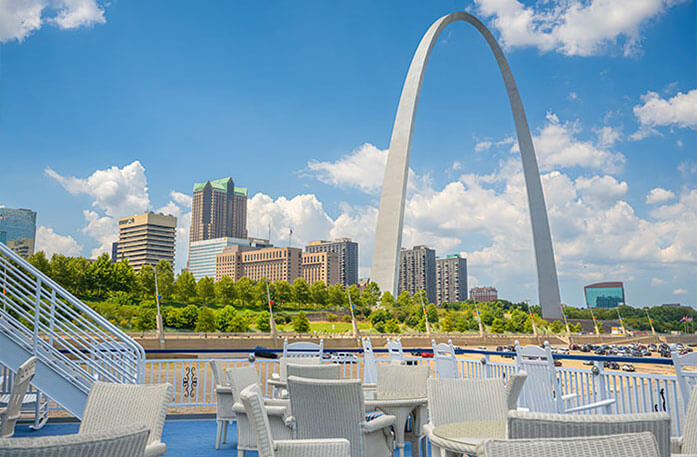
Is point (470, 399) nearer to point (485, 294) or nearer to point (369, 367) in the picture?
point (369, 367)

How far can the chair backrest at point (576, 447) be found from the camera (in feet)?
4.55

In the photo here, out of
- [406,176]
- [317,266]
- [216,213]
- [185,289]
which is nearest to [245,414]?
[406,176]

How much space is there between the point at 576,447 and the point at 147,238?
10992cm

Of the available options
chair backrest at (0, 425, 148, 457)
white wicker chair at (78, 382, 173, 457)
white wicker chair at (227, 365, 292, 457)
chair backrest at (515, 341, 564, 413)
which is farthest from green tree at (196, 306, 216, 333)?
chair backrest at (0, 425, 148, 457)

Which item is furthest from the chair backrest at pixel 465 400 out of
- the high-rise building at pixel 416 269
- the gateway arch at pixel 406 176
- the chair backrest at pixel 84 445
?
the high-rise building at pixel 416 269

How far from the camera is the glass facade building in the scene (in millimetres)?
120812

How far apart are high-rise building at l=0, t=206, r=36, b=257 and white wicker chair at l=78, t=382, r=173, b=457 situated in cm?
8266

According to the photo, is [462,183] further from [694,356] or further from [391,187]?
[694,356]

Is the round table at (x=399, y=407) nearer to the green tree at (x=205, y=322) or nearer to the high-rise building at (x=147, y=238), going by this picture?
the green tree at (x=205, y=322)

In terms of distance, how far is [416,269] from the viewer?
124438 mm

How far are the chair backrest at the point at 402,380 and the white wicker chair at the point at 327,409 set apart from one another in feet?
5.48

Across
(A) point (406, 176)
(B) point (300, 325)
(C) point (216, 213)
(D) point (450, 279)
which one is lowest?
(B) point (300, 325)

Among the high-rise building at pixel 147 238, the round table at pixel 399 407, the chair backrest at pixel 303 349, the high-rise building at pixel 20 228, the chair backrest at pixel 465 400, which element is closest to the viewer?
the chair backrest at pixel 465 400

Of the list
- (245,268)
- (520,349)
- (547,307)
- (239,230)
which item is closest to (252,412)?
(520,349)
